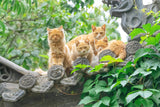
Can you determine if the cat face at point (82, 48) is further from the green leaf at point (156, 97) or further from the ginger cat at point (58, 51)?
the green leaf at point (156, 97)

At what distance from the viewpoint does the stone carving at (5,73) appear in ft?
13.5

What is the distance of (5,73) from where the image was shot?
416 cm

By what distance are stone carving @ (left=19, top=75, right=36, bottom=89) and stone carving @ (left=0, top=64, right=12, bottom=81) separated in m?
0.34

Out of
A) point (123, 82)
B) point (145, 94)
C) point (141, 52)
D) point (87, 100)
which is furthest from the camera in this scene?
point (87, 100)

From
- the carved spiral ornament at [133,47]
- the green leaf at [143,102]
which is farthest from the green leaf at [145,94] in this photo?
the carved spiral ornament at [133,47]

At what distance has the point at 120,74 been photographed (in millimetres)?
3562

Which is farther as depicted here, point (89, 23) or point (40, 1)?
point (40, 1)

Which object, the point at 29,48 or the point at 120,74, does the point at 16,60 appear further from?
the point at 120,74

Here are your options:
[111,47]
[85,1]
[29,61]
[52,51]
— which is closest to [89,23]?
[85,1]

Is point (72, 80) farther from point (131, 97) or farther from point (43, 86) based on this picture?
point (131, 97)

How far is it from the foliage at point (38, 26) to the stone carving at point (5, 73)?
8.10 ft

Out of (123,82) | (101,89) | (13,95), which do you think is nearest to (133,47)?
(123,82)

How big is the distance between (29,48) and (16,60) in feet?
4.27

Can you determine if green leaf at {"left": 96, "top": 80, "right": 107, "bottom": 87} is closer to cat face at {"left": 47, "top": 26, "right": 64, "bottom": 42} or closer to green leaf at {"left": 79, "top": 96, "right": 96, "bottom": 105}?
green leaf at {"left": 79, "top": 96, "right": 96, "bottom": 105}
